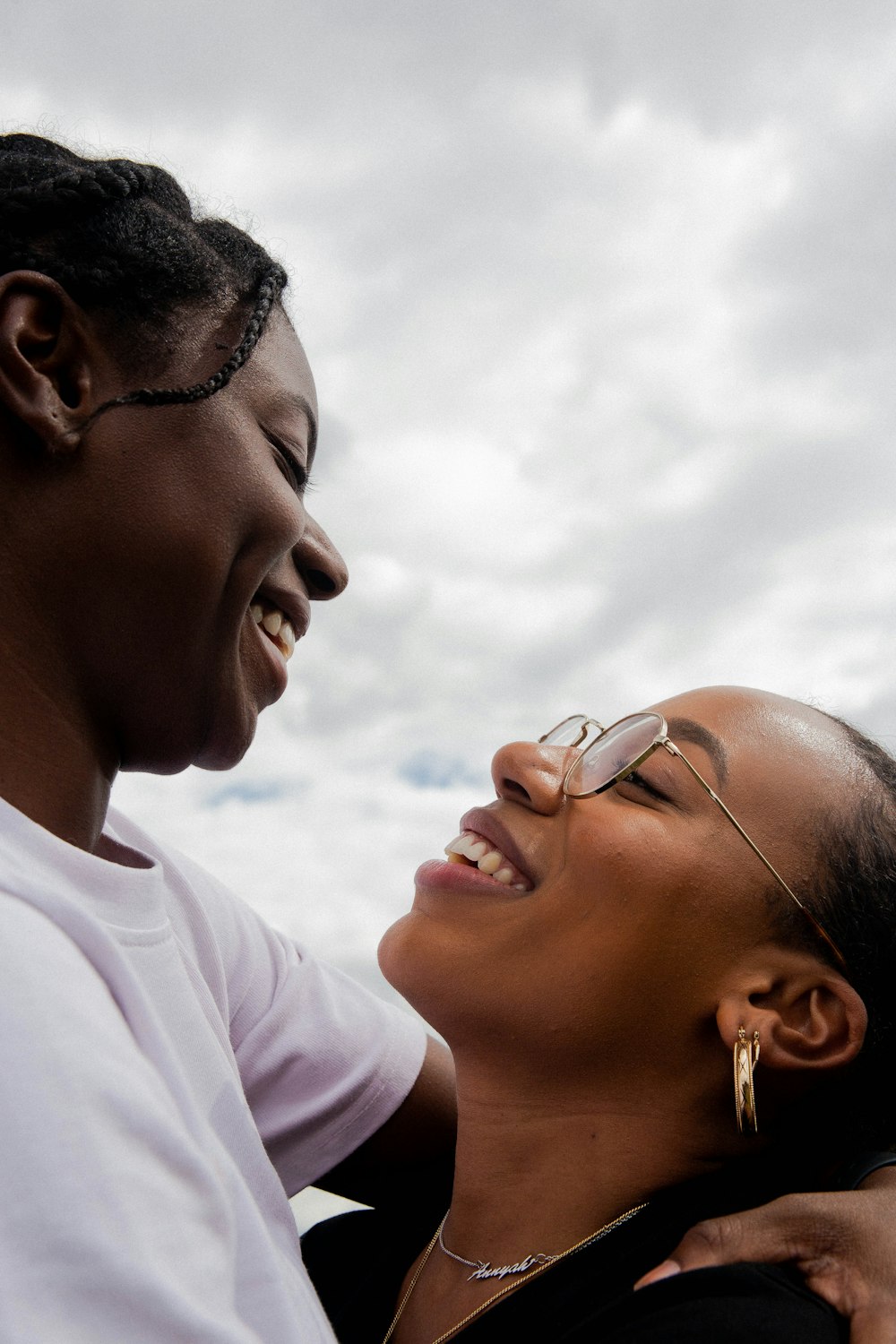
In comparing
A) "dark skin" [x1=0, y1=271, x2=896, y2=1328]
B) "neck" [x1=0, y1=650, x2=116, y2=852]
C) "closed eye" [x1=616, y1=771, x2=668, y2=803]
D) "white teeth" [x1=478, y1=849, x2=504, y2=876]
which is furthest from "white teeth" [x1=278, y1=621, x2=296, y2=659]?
"closed eye" [x1=616, y1=771, x2=668, y2=803]

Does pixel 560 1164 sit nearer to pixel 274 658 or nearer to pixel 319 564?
pixel 274 658

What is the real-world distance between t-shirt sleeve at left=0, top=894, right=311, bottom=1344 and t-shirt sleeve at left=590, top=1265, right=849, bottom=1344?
2.51ft

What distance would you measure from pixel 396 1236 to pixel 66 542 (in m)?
2.03

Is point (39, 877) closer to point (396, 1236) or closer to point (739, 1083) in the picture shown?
point (739, 1083)

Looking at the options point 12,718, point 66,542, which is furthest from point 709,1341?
point 66,542

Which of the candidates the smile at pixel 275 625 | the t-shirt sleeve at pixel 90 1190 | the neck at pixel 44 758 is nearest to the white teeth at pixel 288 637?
the smile at pixel 275 625

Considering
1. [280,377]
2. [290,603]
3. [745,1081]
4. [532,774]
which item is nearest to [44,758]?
[290,603]

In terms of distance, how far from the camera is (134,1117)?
1.46 metres

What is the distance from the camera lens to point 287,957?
3199 millimetres

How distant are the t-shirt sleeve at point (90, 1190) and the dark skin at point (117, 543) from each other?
61cm

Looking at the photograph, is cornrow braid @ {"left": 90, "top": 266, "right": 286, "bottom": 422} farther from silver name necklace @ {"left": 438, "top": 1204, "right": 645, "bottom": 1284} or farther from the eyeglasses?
silver name necklace @ {"left": 438, "top": 1204, "right": 645, "bottom": 1284}

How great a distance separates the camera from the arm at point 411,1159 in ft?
9.86

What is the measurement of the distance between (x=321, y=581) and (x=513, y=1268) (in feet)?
5.34

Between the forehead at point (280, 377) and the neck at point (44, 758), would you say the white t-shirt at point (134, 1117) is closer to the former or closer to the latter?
the neck at point (44, 758)
